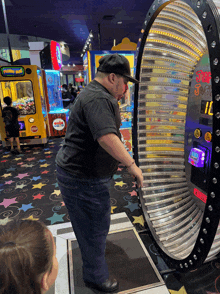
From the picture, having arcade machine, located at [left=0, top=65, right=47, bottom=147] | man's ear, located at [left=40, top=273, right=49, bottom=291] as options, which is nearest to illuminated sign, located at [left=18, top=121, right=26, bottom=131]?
arcade machine, located at [left=0, top=65, right=47, bottom=147]

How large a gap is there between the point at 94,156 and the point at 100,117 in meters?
0.26

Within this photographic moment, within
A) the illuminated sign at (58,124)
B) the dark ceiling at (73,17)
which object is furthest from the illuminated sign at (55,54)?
the illuminated sign at (58,124)

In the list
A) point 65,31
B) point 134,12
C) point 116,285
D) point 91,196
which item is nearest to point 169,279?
point 116,285

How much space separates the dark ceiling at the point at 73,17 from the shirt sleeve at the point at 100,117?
482 cm

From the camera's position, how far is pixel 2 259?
1.75 ft

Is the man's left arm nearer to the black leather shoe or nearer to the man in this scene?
the man

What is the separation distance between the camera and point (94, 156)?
115 cm

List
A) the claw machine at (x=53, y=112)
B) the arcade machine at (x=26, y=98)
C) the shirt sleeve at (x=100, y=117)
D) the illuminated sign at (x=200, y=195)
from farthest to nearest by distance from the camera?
the claw machine at (x=53, y=112) < the arcade machine at (x=26, y=98) < the illuminated sign at (x=200, y=195) < the shirt sleeve at (x=100, y=117)

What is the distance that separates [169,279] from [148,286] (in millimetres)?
192

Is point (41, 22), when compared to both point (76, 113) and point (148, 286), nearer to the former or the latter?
point (76, 113)

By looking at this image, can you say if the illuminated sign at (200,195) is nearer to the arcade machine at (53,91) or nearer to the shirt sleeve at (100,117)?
the shirt sleeve at (100,117)

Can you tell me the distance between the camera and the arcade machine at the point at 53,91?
5801 millimetres

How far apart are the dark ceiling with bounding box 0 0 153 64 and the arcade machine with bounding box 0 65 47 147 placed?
1666mm

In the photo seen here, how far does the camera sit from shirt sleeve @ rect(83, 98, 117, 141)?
3.17 ft
